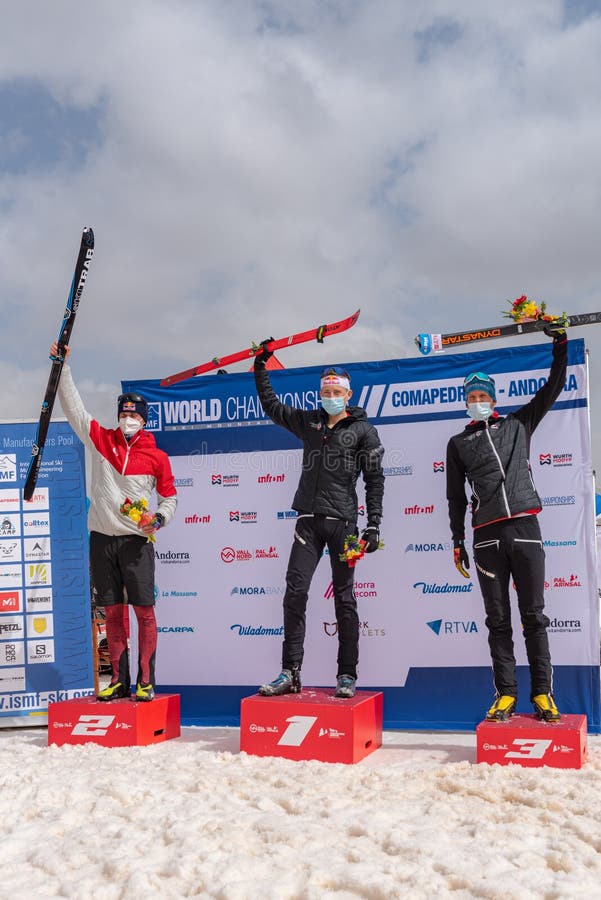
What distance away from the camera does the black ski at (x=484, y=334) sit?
468cm

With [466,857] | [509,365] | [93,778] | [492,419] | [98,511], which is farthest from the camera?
[509,365]

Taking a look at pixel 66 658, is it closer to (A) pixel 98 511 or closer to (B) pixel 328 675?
(A) pixel 98 511

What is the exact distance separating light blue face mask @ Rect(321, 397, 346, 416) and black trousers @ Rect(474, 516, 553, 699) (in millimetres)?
1097

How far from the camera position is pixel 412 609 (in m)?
5.37

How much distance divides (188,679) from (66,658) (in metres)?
0.90

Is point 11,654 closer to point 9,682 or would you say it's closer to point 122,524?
point 9,682

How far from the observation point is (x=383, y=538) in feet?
17.9

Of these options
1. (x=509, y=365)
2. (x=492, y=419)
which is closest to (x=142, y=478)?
(x=492, y=419)

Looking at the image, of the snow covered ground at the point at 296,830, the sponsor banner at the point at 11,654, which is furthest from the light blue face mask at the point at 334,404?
the sponsor banner at the point at 11,654

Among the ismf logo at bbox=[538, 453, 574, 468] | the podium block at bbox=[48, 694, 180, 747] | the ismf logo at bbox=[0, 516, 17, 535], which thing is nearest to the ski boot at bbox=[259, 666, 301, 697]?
the podium block at bbox=[48, 694, 180, 747]

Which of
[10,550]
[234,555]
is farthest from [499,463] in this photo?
[10,550]

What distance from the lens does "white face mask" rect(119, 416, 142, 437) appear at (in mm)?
5113

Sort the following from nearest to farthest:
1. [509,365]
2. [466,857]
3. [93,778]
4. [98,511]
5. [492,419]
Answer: [466,857] → [93,778] → [492,419] → [98,511] → [509,365]

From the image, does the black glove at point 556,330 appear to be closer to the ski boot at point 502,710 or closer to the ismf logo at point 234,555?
the ski boot at point 502,710
